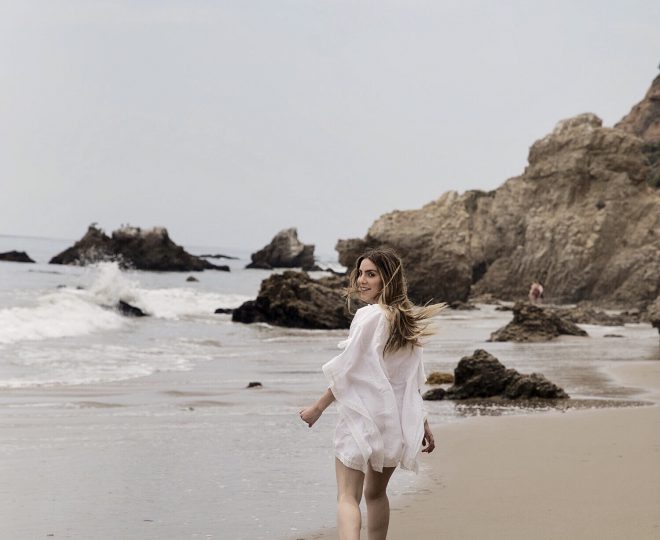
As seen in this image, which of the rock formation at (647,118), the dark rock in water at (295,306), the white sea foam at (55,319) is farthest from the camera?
the rock formation at (647,118)

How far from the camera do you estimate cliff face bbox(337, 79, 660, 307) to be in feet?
157

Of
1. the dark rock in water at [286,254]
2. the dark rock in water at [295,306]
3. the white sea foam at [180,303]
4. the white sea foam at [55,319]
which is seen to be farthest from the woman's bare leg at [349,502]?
the dark rock in water at [286,254]

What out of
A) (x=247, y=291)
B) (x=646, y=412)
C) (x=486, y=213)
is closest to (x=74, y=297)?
(x=646, y=412)

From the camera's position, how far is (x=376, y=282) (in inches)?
189

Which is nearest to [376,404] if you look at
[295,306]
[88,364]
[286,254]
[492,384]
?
[492,384]

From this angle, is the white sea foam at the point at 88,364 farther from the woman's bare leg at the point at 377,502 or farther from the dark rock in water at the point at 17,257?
the dark rock in water at the point at 17,257

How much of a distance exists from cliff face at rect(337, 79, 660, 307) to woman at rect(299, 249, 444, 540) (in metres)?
41.9

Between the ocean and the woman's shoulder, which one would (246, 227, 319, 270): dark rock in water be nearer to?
the ocean

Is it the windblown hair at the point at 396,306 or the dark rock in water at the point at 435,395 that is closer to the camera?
the windblown hair at the point at 396,306

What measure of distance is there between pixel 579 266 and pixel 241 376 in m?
38.1

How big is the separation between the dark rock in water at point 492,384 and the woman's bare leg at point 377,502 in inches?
253

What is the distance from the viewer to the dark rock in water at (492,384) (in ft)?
35.8

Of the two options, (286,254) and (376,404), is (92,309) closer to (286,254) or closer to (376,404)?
(376,404)

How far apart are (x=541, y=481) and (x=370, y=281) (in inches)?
95.4
